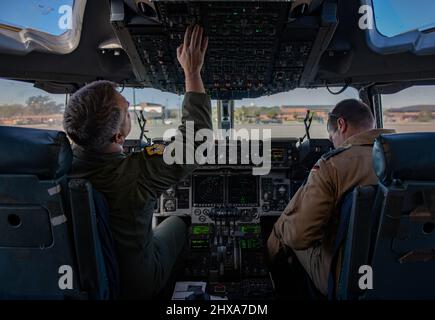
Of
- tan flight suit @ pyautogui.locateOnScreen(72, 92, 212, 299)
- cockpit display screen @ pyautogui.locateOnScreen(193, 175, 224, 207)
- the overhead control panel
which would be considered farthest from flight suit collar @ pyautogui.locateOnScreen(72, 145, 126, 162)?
cockpit display screen @ pyautogui.locateOnScreen(193, 175, 224, 207)

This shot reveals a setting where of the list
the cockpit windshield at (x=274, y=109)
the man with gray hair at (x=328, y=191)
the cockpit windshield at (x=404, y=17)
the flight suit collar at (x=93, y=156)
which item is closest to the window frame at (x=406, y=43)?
the cockpit windshield at (x=404, y=17)

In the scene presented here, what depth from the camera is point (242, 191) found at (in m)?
2.93

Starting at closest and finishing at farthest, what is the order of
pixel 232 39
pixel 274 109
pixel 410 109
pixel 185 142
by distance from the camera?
pixel 185 142
pixel 232 39
pixel 410 109
pixel 274 109

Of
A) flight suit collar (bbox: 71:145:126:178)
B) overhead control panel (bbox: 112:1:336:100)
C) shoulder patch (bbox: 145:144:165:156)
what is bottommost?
flight suit collar (bbox: 71:145:126:178)

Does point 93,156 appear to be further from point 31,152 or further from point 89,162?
point 31,152

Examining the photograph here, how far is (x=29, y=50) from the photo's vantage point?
2.54m

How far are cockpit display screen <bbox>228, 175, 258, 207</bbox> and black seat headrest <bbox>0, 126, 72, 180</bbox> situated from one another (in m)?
1.95

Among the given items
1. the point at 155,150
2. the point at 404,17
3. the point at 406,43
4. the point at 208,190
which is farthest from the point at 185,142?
the point at 404,17

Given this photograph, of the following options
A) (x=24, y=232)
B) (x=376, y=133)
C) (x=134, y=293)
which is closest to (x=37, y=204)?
(x=24, y=232)

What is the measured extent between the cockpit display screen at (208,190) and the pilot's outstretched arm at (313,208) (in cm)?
131

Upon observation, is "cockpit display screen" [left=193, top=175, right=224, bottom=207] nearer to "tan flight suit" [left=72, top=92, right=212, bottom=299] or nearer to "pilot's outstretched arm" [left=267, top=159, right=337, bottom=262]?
"pilot's outstretched arm" [left=267, top=159, right=337, bottom=262]

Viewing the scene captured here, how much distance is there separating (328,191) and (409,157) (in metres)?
0.45

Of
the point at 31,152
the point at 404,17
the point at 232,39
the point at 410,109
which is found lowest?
the point at 31,152

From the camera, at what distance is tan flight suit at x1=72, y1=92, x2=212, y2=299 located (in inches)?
50.0
